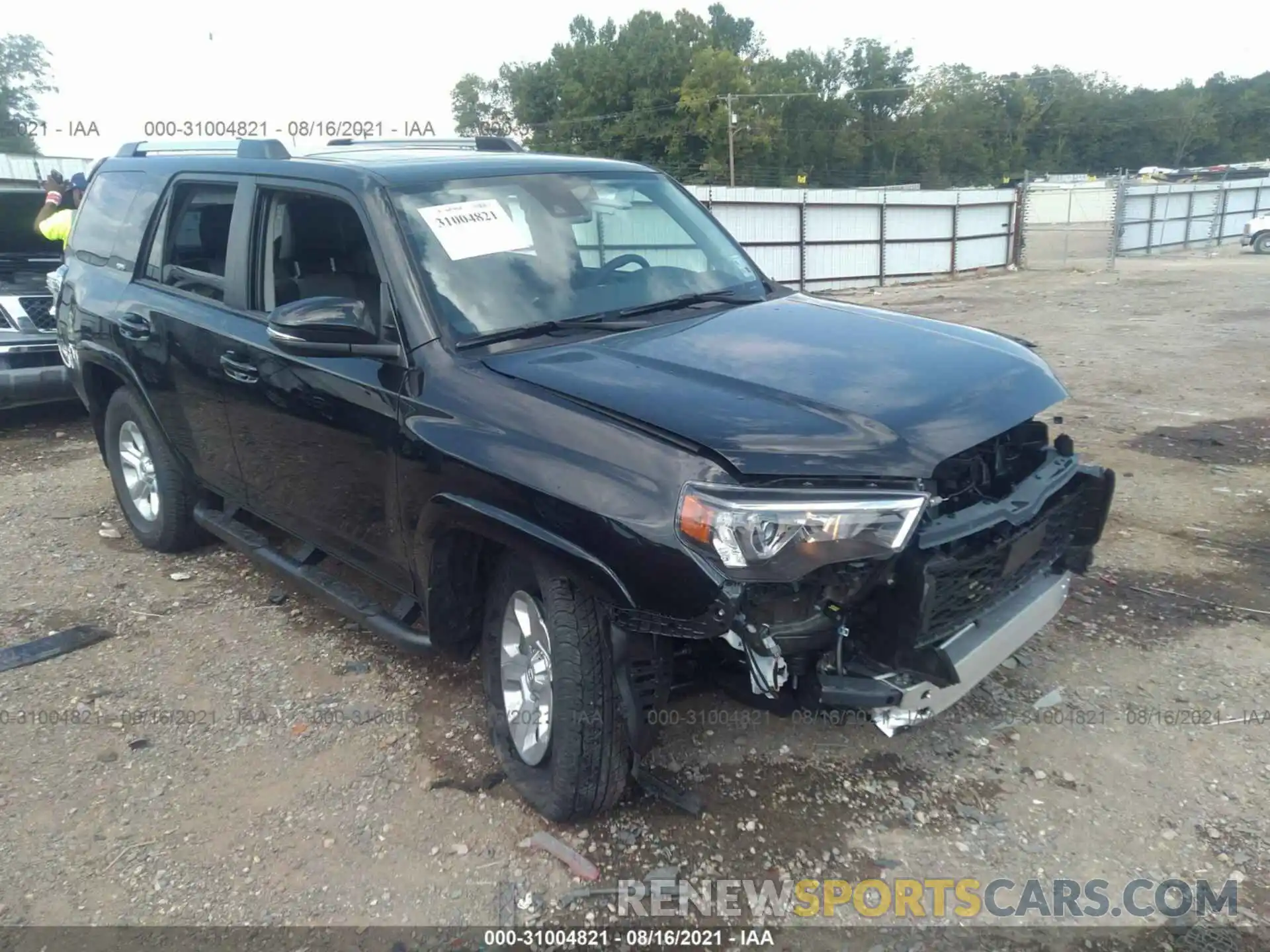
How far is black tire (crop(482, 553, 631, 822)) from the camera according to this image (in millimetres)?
2742

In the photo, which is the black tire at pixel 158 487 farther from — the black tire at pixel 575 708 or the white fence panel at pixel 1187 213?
the white fence panel at pixel 1187 213

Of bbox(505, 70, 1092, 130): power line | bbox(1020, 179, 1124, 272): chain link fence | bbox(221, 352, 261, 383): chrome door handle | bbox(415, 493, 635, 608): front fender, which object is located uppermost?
bbox(505, 70, 1092, 130): power line

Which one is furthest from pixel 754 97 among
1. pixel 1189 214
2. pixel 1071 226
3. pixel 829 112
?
pixel 1189 214

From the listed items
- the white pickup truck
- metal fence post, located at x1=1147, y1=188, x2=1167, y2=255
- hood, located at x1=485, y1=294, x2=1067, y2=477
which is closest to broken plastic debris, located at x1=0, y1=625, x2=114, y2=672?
hood, located at x1=485, y1=294, x2=1067, y2=477

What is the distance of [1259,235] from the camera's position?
91.0 ft

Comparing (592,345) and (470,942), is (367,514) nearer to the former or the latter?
(592,345)

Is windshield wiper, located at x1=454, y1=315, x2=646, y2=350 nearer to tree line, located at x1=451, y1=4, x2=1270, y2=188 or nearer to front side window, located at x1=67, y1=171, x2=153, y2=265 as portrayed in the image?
front side window, located at x1=67, y1=171, x2=153, y2=265

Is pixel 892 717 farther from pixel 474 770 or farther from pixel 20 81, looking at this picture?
pixel 20 81

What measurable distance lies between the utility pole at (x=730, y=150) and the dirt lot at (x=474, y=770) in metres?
56.4

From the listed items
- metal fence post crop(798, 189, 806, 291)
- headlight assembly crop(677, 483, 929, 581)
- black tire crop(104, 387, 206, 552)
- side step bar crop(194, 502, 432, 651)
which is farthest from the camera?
metal fence post crop(798, 189, 806, 291)

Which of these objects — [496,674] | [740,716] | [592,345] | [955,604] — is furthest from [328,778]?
[955,604]

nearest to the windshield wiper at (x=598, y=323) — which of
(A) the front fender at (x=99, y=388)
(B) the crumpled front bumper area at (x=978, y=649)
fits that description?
(B) the crumpled front bumper area at (x=978, y=649)

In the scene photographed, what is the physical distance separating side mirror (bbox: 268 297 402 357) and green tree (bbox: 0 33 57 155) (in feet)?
206

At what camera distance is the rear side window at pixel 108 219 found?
4.88 metres
